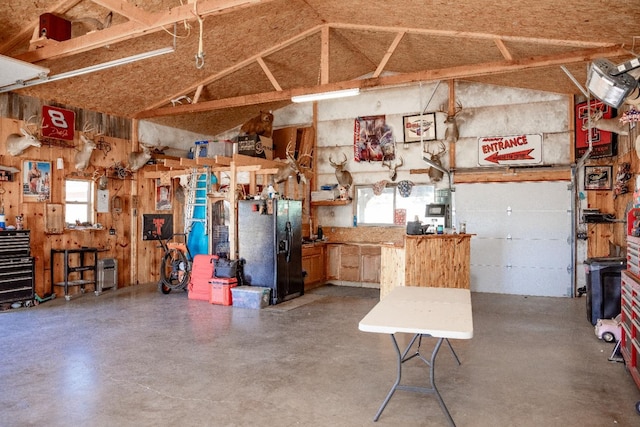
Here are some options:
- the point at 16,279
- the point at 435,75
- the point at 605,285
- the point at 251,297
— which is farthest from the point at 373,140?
the point at 16,279

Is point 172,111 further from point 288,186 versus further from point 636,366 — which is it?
point 636,366

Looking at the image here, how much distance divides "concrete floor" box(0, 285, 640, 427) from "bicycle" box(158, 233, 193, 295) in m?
1.52

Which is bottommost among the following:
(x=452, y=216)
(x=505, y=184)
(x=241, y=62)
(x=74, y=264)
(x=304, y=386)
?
(x=304, y=386)

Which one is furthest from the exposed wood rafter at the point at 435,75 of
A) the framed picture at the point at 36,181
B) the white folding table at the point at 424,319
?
the white folding table at the point at 424,319

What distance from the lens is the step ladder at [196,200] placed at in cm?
878

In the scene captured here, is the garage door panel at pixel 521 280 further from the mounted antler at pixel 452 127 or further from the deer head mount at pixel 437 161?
the mounted antler at pixel 452 127

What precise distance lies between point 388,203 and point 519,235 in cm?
278

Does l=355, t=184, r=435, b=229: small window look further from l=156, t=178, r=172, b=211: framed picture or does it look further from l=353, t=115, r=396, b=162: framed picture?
l=156, t=178, r=172, b=211: framed picture

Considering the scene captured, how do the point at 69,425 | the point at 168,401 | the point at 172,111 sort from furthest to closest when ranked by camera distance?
the point at 172,111, the point at 168,401, the point at 69,425

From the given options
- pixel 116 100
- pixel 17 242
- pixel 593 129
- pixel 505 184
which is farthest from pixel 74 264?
pixel 593 129

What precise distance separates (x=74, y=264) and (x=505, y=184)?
27.7 feet

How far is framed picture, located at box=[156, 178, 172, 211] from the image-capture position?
9922mm

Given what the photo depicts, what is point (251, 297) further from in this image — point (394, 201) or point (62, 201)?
point (394, 201)

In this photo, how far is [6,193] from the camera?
286 inches
